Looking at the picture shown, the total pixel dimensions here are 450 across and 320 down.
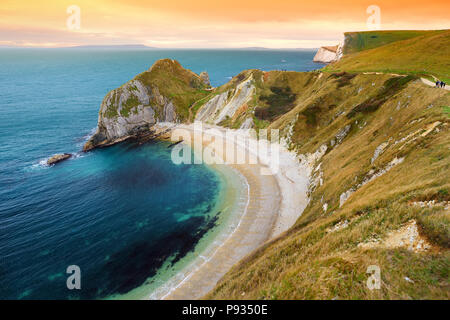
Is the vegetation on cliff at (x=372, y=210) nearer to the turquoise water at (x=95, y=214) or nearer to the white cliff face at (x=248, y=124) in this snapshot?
the turquoise water at (x=95, y=214)

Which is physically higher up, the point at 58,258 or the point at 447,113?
the point at 447,113

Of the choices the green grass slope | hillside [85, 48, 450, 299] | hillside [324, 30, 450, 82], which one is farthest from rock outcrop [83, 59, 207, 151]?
the green grass slope

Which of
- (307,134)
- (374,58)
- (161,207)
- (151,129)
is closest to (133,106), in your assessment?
(151,129)

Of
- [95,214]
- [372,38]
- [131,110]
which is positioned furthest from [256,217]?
[372,38]

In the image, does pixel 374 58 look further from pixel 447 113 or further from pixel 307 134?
pixel 447 113

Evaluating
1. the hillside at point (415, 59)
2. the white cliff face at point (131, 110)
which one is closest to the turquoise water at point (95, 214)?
the white cliff face at point (131, 110)

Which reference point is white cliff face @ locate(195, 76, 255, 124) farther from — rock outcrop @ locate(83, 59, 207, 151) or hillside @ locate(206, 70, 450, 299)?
hillside @ locate(206, 70, 450, 299)
